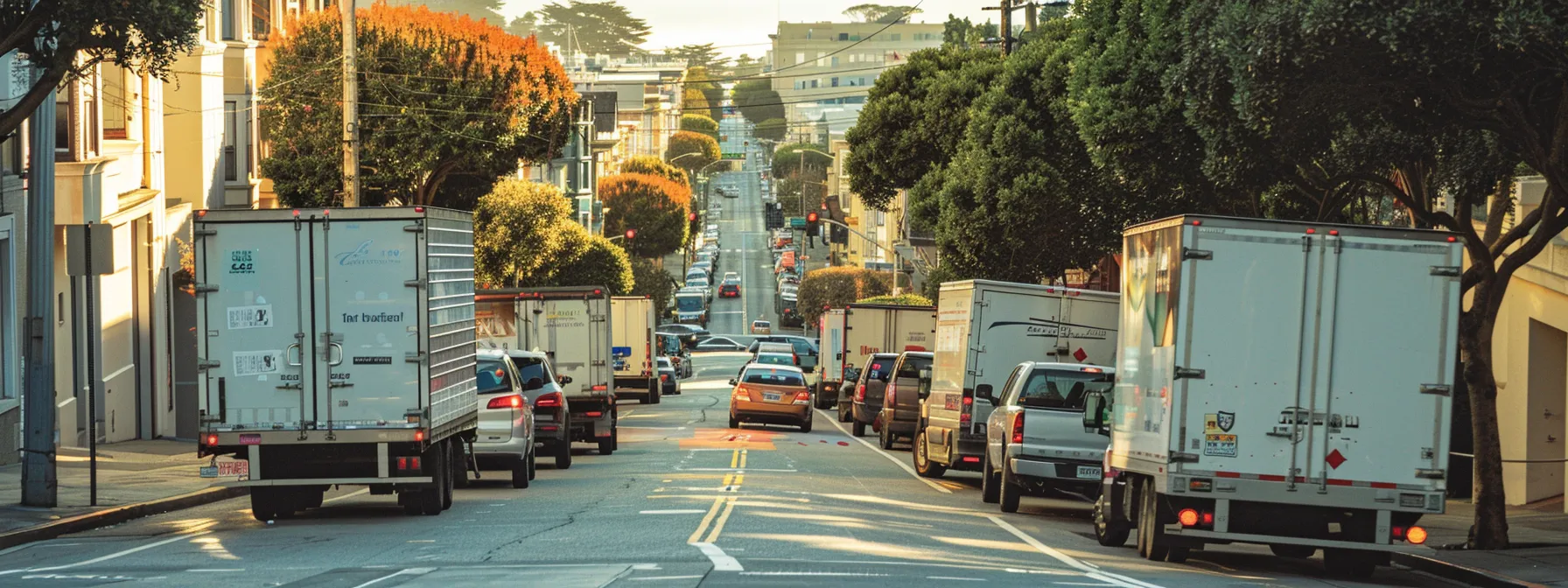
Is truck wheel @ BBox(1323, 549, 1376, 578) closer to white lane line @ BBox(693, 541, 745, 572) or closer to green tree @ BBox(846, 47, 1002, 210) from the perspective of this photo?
white lane line @ BBox(693, 541, 745, 572)

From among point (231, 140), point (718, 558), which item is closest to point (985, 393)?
point (718, 558)

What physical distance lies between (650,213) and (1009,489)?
98.9 m

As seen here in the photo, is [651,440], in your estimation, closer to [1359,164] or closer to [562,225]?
[1359,164]

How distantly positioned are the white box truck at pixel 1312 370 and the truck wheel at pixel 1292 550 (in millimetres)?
392

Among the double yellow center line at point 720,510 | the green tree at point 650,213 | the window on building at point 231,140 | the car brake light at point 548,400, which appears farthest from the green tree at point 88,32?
the green tree at point 650,213

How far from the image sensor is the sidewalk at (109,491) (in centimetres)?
1694

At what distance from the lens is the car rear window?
37312mm

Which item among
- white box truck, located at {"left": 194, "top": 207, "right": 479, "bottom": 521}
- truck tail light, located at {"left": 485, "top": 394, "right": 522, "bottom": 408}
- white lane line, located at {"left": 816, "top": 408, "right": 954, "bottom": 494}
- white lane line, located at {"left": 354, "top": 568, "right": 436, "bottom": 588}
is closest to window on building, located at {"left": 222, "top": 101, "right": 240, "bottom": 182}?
white lane line, located at {"left": 816, "top": 408, "right": 954, "bottom": 494}

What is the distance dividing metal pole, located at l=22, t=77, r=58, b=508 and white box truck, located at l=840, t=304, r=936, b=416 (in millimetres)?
28115

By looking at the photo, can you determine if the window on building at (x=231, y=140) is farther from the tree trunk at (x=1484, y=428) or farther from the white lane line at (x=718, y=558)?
the tree trunk at (x=1484, y=428)

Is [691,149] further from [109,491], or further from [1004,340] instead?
[109,491]

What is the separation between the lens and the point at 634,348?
49594 mm

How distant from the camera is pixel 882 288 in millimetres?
96562

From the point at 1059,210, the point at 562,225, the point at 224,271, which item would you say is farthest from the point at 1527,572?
the point at 562,225
